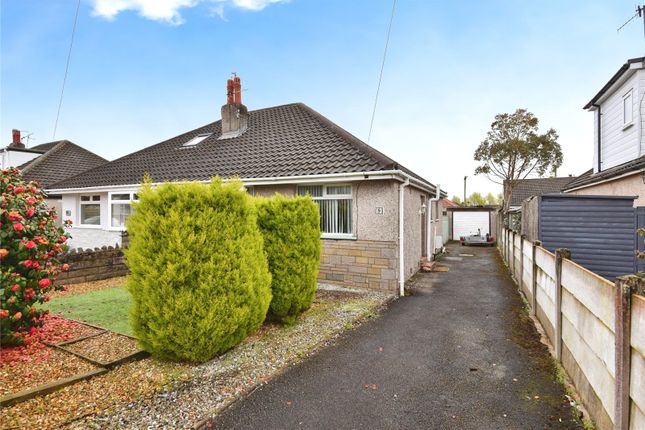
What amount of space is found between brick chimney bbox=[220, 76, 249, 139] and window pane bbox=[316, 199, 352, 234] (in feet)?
22.2

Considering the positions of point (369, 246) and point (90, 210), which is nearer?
point (369, 246)

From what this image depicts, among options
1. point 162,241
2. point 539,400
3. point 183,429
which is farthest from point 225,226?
point 539,400

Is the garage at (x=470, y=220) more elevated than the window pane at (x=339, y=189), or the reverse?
the window pane at (x=339, y=189)

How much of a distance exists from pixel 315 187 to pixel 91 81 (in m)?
8.58

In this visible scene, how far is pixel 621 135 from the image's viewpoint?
11.7m

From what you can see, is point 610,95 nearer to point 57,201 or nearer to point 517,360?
point 517,360

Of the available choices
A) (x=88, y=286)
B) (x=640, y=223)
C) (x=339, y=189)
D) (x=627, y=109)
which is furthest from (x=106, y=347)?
(x=627, y=109)

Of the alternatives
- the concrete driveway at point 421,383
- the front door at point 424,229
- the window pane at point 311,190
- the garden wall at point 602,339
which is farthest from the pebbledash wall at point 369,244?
the garden wall at point 602,339

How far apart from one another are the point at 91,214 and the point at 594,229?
18.1m

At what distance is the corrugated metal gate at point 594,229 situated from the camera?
22.2ft

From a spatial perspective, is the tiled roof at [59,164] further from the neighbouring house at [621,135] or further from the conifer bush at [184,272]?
the neighbouring house at [621,135]

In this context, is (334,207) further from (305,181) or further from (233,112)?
(233,112)

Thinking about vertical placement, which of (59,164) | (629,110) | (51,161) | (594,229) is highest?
(629,110)

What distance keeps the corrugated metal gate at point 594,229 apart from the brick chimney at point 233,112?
11.6m
